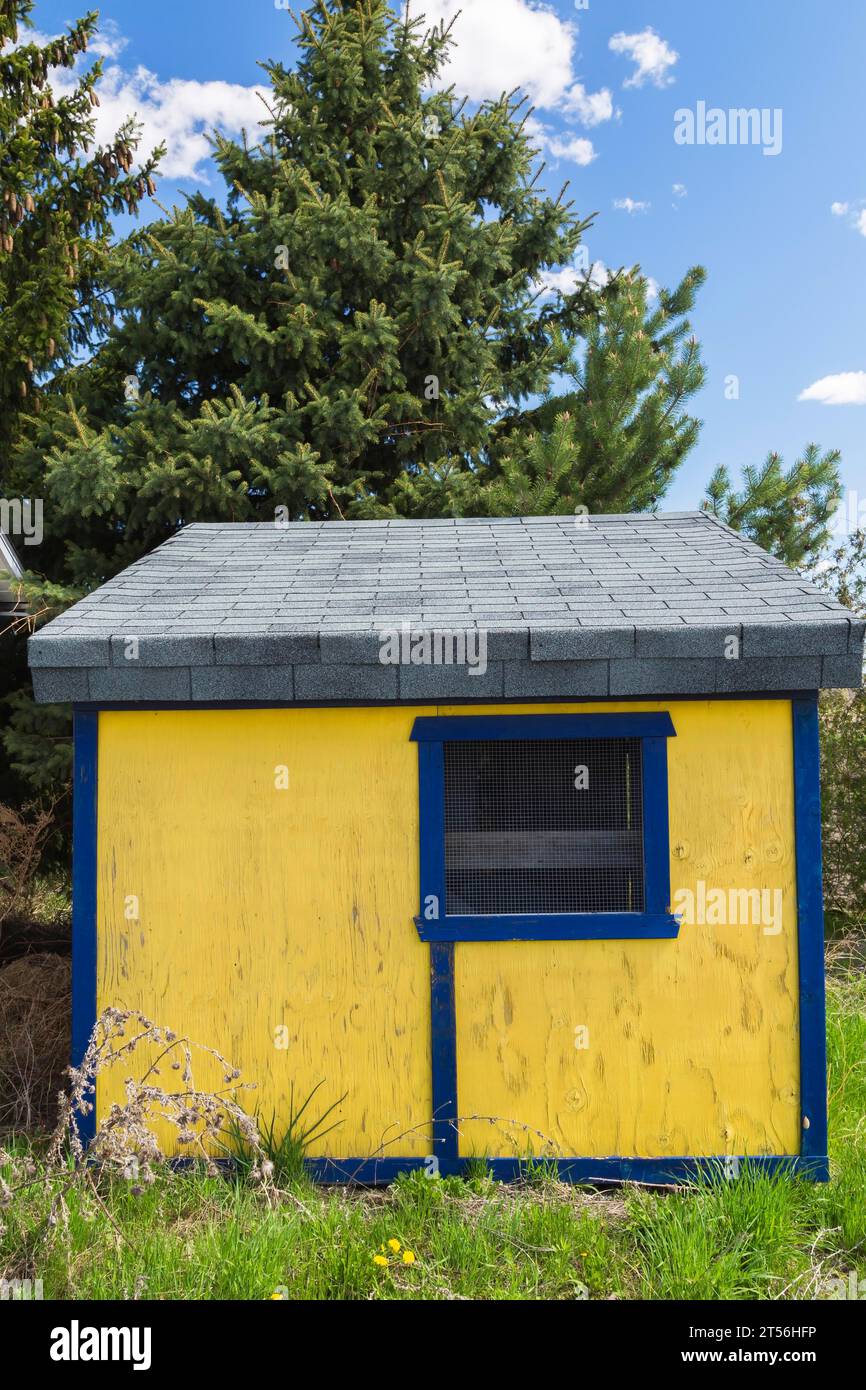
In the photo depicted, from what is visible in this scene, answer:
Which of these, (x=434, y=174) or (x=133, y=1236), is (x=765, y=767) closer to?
(x=133, y=1236)

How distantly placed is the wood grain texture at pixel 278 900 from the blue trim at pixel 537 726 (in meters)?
0.17

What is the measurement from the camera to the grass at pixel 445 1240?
306cm

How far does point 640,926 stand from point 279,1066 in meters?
1.69

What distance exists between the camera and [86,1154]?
378 centimetres

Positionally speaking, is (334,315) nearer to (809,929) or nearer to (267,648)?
(267,648)

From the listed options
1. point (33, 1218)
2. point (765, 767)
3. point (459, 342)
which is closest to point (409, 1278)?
point (33, 1218)

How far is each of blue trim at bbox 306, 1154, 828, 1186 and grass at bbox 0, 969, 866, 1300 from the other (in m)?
0.06

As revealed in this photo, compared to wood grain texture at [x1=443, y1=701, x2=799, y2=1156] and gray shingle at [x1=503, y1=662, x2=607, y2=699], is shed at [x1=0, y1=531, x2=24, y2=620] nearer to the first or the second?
gray shingle at [x1=503, y1=662, x2=607, y2=699]

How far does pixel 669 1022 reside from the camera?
3879mm

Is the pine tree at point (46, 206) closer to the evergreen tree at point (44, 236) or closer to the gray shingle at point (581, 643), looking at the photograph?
the evergreen tree at point (44, 236)

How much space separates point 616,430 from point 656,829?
5835 mm

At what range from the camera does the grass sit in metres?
3.06

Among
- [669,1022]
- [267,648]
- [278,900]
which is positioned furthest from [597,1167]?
[267,648]
